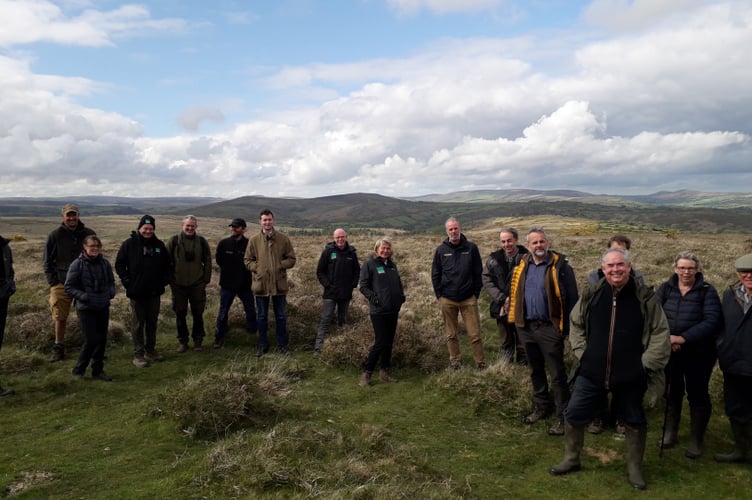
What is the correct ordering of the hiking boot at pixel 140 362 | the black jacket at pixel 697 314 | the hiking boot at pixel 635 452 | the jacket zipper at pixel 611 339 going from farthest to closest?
the hiking boot at pixel 140 362 → the black jacket at pixel 697 314 → the hiking boot at pixel 635 452 → the jacket zipper at pixel 611 339

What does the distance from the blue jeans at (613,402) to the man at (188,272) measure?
6916mm

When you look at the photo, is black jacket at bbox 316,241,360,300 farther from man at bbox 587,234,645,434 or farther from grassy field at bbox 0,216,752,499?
man at bbox 587,234,645,434

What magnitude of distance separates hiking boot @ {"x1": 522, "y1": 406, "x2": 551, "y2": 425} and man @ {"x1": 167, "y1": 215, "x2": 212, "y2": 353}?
624 cm

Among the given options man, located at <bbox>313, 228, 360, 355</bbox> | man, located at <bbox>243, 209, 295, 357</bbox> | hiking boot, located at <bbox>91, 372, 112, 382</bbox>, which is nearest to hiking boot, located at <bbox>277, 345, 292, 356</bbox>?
man, located at <bbox>243, 209, 295, 357</bbox>

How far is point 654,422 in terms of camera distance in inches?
247

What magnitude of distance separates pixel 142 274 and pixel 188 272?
38.9 inches

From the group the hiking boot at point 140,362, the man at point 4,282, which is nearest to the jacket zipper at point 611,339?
the hiking boot at point 140,362

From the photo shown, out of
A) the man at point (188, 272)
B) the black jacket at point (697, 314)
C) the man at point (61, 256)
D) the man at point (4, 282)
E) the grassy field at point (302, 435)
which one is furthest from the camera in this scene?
the man at point (188, 272)

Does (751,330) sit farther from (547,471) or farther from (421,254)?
(421,254)

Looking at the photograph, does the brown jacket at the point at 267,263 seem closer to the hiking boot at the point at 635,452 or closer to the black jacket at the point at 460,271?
the black jacket at the point at 460,271

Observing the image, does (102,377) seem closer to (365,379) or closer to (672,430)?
(365,379)

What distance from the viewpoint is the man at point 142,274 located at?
8.28 m

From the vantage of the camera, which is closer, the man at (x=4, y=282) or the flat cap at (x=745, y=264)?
the flat cap at (x=745, y=264)

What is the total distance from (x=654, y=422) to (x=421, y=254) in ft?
60.0
